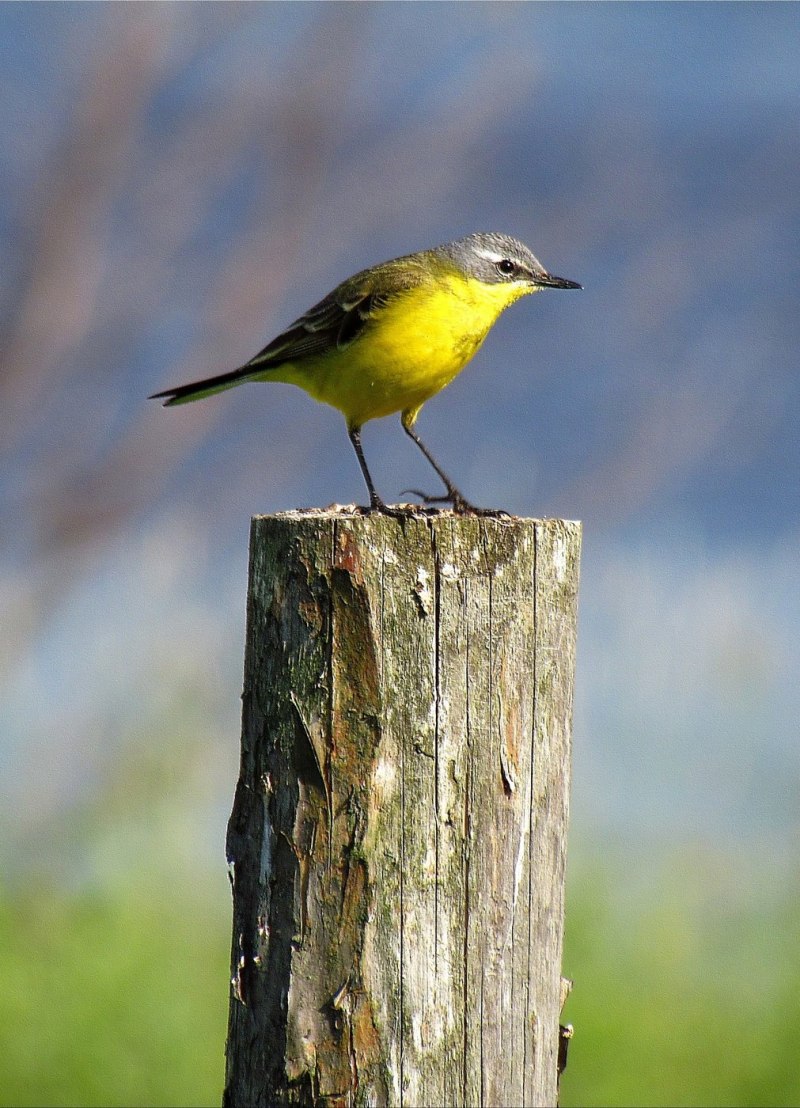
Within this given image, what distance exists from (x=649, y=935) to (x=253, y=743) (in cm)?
305

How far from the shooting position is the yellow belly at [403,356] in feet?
16.4

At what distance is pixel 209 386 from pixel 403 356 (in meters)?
0.78

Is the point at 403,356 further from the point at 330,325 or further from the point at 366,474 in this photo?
the point at 366,474

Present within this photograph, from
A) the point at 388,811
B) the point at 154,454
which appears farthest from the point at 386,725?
the point at 154,454

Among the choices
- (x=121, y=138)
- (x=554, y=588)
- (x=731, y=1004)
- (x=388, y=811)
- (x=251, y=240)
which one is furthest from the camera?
(x=251, y=240)

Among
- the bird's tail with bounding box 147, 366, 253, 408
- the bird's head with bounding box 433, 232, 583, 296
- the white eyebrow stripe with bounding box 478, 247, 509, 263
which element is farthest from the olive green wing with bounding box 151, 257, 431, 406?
the white eyebrow stripe with bounding box 478, 247, 509, 263

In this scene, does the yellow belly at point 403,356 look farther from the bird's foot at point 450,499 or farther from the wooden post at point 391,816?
the wooden post at point 391,816

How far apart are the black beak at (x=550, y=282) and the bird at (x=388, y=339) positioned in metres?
0.23


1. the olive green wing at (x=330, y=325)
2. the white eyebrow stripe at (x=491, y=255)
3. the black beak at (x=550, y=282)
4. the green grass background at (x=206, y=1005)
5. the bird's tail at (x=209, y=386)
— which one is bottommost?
the green grass background at (x=206, y=1005)

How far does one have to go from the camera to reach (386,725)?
9.70 feet

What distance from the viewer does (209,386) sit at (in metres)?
5.23

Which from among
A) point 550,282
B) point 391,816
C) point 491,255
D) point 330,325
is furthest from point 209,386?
point 391,816

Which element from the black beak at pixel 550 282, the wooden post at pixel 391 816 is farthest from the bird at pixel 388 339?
the wooden post at pixel 391 816

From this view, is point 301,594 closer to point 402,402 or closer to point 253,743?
point 253,743
